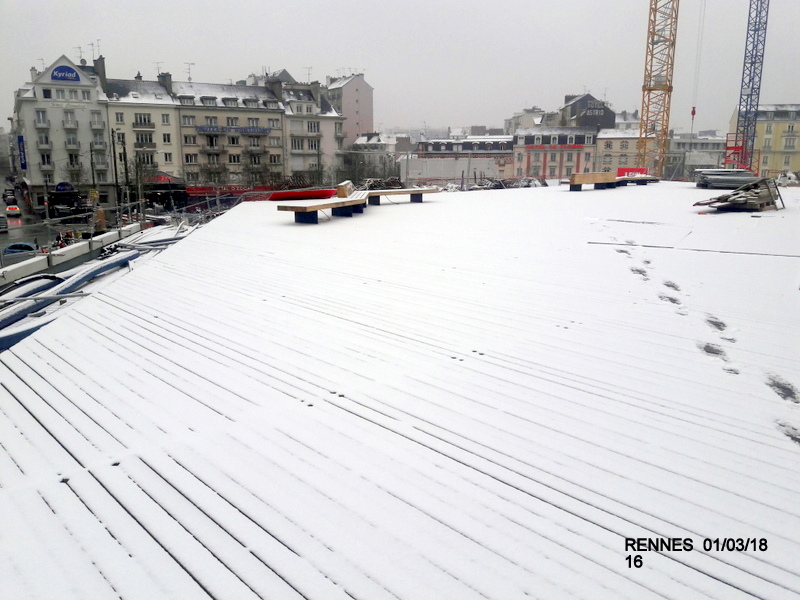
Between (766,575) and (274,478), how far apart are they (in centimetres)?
207

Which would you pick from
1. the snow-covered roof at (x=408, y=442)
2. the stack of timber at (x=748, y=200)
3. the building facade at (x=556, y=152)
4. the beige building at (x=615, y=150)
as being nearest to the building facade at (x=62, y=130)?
the building facade at (x=556, y=152)

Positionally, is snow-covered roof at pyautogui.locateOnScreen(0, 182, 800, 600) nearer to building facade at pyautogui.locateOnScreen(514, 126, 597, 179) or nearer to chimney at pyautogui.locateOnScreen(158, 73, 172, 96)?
chimney at pyautogui.locateOnScreen(158, 73, 172, 96)

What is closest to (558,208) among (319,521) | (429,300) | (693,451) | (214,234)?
(214,234)

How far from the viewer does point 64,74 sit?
43.9m

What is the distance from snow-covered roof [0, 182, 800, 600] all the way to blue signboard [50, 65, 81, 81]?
46544 millimetres

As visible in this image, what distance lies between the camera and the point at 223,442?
3.15 meters

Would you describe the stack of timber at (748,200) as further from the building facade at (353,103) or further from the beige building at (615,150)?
the building facade at (353,103)

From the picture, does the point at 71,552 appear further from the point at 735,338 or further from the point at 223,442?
the point at 735,338

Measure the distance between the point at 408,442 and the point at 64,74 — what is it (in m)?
51.2

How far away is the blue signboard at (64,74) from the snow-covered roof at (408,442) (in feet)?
153

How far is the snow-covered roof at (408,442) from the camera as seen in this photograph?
2.23 metres

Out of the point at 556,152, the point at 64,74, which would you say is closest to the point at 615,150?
the point at 556,152

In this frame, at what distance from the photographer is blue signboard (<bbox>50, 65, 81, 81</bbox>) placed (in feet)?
143

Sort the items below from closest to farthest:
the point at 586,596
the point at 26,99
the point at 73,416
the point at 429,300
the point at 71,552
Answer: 1. the point at 586,596
2. the point at 71,552
3. the point at 73,416
4. the point at 429,300
5. the point at 26,99
